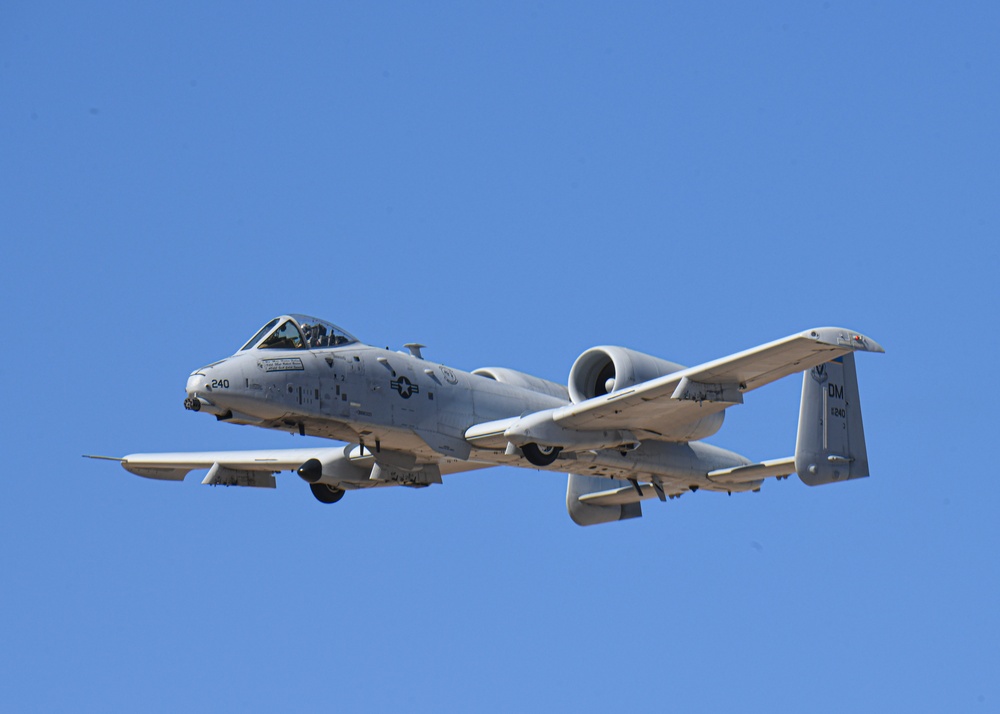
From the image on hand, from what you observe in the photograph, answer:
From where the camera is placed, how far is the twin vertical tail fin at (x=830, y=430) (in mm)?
28984

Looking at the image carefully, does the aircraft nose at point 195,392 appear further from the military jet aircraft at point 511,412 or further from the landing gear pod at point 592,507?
the landing gear pod at point 592,507

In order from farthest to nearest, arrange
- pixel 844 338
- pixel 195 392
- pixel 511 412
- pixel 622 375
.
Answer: pixel 511 412 → pixel 622 375 → pixel 195 392 → pixel 844 338

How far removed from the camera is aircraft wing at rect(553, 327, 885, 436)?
23625 millimetres

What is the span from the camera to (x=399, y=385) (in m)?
27.6

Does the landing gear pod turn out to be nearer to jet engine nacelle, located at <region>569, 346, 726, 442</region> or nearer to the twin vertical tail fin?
jet engine nacelle, located at <region>569, 346, 726, 442</region>

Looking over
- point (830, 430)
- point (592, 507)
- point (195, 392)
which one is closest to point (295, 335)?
point (195, 392)

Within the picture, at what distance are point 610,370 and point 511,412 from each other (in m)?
2.11

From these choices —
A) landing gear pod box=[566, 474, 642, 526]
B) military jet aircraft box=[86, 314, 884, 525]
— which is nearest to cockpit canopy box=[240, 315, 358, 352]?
military jet aircraft box=[86, 314, 884, 525]

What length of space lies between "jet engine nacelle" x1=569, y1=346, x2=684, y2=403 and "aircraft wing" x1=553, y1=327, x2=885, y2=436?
776 millimetres

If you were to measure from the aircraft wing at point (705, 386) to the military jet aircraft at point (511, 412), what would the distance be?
3 cm

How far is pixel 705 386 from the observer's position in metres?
25.7

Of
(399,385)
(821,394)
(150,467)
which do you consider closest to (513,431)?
(399,385)

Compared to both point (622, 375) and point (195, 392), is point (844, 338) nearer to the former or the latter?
point (622, 375)

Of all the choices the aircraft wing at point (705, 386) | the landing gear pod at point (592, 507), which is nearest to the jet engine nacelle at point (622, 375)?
the aircraft wing at point (705, 386)
